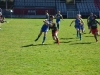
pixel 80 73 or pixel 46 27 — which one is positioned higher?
pixel 46 27

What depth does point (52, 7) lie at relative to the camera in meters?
64.1

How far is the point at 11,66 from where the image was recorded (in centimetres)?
A: 1002

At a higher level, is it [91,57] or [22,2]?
[22,2]

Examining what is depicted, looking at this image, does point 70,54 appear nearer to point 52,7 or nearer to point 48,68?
point 48,68

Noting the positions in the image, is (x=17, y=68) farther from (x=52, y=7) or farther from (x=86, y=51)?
(x=52, y=7)

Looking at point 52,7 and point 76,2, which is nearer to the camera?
point 52,7

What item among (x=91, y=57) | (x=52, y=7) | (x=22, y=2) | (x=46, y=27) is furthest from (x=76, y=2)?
(x=91, y=57)

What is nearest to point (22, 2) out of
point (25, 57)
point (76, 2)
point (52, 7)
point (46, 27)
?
point (52, 7)

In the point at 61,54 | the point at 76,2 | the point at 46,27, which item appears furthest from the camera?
the point at 76,2

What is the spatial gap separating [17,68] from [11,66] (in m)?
0.42

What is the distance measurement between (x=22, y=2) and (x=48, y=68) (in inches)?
2256

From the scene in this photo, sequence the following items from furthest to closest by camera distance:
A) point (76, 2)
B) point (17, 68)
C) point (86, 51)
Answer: point (76, 2), point (86, 51), point (17, 68)

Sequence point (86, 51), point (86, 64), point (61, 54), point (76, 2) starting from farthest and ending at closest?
point (76, 2)
point (86, 51)
point (61, 54)
point (86, 64)

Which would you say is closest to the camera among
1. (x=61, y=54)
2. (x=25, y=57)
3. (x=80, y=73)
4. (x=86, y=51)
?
A: (x=80, y=73)
